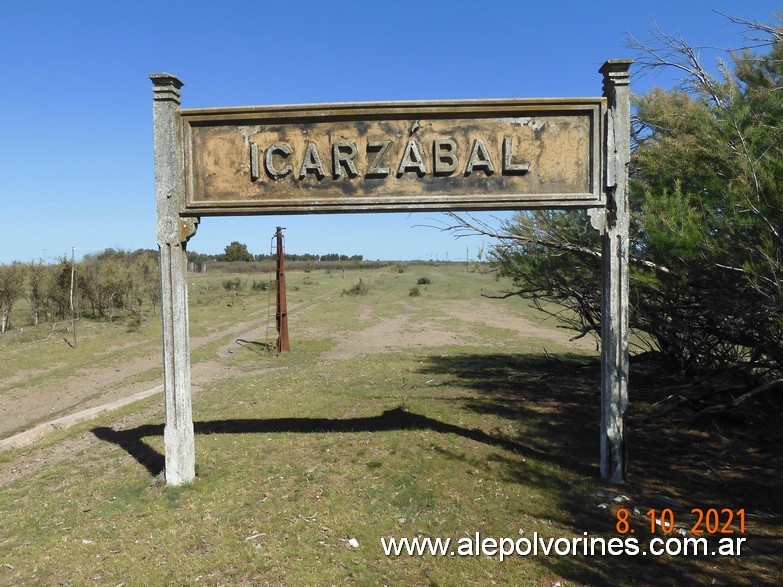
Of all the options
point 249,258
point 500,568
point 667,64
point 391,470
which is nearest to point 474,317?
point 667,64

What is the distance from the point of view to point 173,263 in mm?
5180

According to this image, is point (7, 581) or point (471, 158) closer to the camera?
point (7, 581)

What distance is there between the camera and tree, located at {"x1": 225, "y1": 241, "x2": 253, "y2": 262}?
103188mm

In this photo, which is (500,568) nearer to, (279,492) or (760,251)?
(279,492)

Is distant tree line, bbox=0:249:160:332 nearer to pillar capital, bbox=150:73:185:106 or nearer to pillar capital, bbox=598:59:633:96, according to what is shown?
pillar capital, bbox=150:73:185:106

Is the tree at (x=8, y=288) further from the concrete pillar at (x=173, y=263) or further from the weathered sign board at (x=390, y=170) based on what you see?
the weathered sign board at (x=390, y=170)

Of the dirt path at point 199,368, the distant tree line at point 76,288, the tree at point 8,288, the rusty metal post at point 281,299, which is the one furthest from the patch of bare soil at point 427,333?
the tree at point 8,288

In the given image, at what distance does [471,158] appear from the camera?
5.16m

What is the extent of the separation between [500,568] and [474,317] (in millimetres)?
22082

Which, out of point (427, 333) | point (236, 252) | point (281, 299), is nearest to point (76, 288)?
point (281, 299)

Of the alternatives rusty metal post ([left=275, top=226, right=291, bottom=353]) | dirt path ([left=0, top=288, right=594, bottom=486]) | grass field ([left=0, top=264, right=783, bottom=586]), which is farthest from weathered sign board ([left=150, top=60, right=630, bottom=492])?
rusty metal post ([left=275, top=226, right=291, bottom=353])

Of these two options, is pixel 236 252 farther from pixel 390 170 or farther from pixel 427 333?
pixel 390 170

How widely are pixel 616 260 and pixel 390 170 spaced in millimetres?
2416

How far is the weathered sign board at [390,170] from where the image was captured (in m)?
5.05
